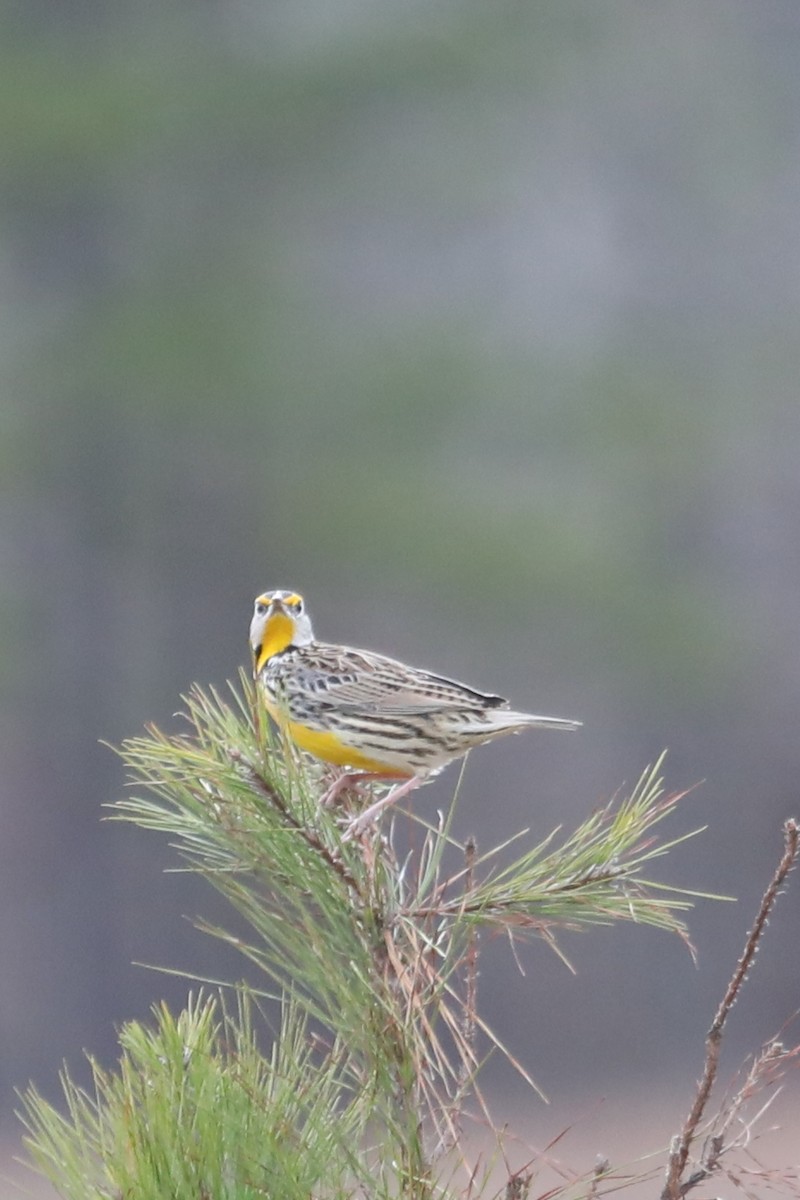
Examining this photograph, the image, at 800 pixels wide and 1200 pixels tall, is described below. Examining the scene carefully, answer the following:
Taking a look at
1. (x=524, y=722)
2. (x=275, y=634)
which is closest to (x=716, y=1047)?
(x=524, y=722)

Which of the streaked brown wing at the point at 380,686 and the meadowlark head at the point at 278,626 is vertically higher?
the meadowlark head at the point at 278,626

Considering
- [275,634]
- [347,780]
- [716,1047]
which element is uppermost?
[275,634]

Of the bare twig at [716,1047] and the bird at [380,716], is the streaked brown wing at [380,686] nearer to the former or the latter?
the bird at [380,716]

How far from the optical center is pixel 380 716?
6.42 ft

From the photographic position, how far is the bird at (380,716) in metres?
1.88

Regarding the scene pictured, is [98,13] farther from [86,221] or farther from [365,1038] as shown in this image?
[365,1038]

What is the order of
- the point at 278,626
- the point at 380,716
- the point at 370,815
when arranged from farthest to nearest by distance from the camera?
1. the point at 278,626
2. the point at 380,716
3. the point at 370,815

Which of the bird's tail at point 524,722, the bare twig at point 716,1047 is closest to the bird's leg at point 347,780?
the bird's tail at point 524,722

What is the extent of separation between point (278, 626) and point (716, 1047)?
125 centimetres

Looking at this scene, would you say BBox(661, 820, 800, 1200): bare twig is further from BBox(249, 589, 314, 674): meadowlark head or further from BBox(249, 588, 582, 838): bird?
BBox(249, 589, 314, 674): meadowlark head

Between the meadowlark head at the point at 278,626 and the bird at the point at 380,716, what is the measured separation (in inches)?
8.8

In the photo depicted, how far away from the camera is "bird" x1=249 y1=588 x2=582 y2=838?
6.17 feet

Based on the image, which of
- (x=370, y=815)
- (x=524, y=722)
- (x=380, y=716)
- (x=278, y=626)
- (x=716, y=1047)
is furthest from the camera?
(x=278, y=626)

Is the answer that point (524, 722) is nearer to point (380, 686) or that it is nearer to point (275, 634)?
point (380, 686)
